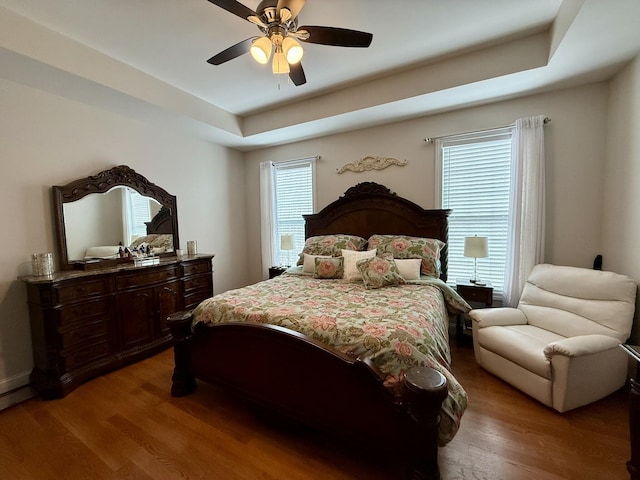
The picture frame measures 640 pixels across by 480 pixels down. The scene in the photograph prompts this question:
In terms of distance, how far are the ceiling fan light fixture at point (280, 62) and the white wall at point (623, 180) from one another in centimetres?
269

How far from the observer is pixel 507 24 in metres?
2.12

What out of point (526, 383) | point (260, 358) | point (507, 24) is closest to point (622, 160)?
point (507, 24)

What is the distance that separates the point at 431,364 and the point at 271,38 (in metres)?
2.22

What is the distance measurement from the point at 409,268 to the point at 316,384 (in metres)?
1.57

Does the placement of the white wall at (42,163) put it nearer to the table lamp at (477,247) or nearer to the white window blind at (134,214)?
the white window blind at (134,214)

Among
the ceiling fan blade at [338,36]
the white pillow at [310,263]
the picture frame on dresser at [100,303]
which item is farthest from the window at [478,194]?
the picture frame on dresser at [100,303]

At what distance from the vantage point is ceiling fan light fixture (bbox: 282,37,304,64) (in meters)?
1.75

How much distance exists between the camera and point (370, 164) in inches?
141

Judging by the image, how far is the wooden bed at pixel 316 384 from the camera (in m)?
1.25

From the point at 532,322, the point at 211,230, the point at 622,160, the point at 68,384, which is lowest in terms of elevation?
the point at 68,384

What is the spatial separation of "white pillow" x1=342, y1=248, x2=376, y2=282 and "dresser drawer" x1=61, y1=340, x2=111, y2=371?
2.38 metres

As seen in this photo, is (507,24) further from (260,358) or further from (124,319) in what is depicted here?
(124,319)

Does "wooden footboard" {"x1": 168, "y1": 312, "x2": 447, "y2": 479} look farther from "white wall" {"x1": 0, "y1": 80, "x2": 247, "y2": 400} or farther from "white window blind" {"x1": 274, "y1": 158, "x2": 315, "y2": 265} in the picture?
"white window blind" {"x1": 274, "y1": 158, "x2": 315, "y2": 265}

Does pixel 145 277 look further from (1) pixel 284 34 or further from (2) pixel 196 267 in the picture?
(1) pixel 284 34
